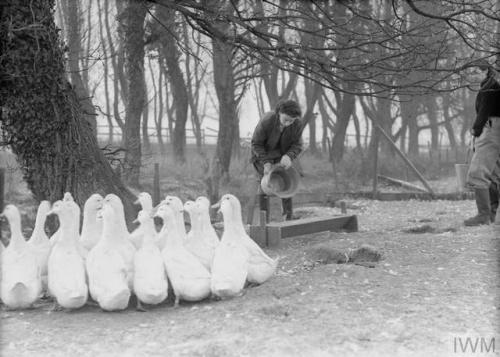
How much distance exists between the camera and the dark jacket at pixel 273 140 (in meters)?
6.88

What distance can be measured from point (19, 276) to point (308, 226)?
11.5 ft

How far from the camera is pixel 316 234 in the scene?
677 cm

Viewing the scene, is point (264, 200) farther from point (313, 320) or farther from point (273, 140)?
point (313, 320)

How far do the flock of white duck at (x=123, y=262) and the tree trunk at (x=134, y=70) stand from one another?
6218 mm

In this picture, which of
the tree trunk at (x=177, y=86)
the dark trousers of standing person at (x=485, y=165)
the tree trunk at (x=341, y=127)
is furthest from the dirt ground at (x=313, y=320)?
the tree trunk at (x=341, y=127)

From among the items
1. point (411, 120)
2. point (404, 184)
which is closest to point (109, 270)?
point (404, 184)

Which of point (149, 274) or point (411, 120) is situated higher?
point (411, 120)

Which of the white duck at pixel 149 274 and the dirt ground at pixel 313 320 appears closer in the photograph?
the dirt ground at pixel 313 320

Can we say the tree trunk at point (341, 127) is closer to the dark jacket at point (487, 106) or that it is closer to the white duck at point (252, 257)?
the dark jacket at point (487, 106)

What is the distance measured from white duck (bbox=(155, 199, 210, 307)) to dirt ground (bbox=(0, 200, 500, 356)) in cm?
10

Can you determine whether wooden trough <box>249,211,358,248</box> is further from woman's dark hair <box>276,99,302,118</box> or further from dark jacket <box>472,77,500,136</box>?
dark jacket <box>472,77,500,136</box>

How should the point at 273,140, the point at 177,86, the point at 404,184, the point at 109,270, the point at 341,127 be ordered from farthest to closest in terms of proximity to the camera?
the point at 341,127, the point at 177,86, the point at 404,184, the point at 273,140, the point at 109,270

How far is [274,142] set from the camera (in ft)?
22.9

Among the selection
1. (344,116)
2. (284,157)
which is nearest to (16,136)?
(284,157)
